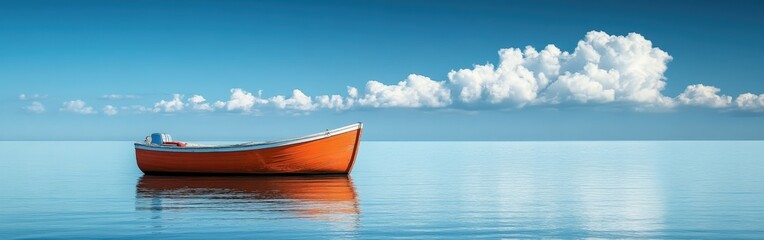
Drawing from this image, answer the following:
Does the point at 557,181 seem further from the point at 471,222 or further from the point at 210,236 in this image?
the point at 210,236

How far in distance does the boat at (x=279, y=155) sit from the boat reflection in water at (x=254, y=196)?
19.3 inches

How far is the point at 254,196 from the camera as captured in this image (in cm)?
2777

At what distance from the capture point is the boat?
123 feet

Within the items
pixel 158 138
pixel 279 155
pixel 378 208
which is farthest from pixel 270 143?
pixel 378 208

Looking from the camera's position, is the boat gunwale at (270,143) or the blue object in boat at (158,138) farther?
the blue object in boat at (158,138)

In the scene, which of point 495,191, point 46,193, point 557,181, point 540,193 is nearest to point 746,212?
point 540,193

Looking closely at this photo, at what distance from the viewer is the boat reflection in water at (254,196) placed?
2228cm

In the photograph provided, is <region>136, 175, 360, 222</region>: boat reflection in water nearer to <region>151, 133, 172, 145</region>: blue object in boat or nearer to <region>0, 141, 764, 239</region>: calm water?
<region>0, 141, 764, 239</region>: calm water

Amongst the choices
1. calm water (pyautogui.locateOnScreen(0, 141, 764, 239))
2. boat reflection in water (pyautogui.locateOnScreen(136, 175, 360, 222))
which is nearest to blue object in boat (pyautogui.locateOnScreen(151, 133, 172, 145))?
boat reflection in water (pyautogui.locateOnScreen(136, 175, 360, 222))

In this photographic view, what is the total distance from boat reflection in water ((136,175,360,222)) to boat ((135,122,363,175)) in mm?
489

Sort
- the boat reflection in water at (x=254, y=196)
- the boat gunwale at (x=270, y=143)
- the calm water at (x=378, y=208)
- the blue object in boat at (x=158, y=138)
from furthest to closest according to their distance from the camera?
1. the blue object in boat at (x=158, y=138)
2. the boat gunwale at (x=270, y=143)
3. the boat reflection in water at (x=254, y=196)
4. the calm water at (x=378, y=208)

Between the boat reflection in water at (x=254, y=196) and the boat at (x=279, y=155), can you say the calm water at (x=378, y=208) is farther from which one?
the boat at (x=279, y=155)

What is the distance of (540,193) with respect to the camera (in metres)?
30.6

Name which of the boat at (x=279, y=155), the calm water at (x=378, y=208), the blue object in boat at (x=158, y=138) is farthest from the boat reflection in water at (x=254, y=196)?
the blue object in boat at (x=158, y=138)
